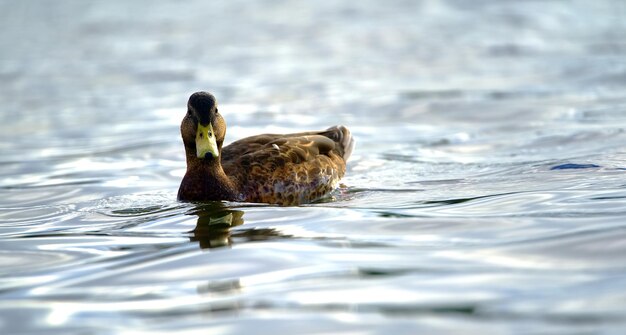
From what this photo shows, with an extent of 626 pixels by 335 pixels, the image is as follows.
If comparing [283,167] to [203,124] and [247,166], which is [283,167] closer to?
[247,166]

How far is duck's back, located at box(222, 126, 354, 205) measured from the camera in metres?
10.1

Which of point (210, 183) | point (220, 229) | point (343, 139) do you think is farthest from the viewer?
point (343, 139)

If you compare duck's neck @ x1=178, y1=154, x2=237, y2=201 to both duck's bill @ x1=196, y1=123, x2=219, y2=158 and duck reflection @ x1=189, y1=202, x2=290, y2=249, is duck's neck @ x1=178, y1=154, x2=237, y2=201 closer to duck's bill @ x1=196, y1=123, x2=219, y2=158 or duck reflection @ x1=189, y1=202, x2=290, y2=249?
duck reflection @ x1=189, y1=202, x2=290, y2=249

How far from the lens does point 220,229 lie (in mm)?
8477

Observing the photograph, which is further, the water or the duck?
the duck

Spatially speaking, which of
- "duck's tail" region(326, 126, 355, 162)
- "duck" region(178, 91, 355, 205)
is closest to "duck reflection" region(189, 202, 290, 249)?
"duck" region(178, 91, 355, 205)

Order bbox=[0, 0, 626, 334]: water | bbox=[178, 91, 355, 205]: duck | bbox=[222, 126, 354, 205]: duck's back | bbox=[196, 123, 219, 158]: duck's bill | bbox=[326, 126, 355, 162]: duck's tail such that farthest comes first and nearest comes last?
bbox=[326, 126, 355, 162]: duck's tail
bbox=[222, 126, 354, 205]: duck's back
bbox=[178, 91, 355, 205]: duck
bbox=[196, 123, 219, 158]: duck's bill
bbox=[0, 0, 626, 334]: water

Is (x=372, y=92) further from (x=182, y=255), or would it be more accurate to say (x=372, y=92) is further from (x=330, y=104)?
(x=182, y=255)

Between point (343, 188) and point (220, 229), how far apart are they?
2.76 m

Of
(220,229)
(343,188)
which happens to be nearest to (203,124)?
(220,229)

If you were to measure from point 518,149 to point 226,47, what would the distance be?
14970 millimetres

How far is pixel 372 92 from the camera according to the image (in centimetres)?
1923

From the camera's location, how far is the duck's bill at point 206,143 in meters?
9.34

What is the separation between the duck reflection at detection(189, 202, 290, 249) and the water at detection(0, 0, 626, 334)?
0.04m
